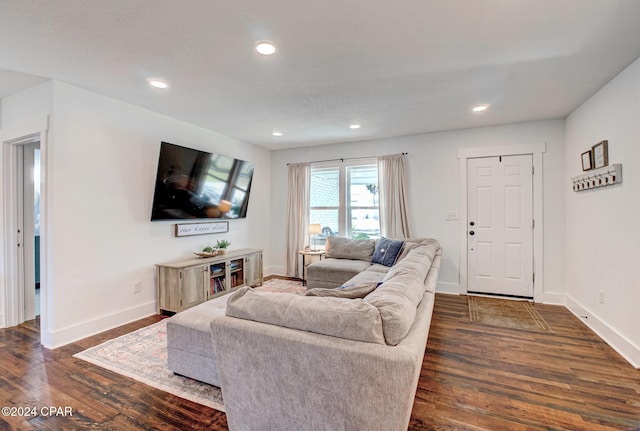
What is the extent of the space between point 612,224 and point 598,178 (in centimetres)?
49

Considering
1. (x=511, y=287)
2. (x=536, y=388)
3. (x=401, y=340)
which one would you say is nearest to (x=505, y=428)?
(x=536, y=388)

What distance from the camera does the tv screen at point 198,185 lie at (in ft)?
12.0

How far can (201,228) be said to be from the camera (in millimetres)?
4348

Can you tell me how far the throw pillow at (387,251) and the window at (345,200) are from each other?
584mm

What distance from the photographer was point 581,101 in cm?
335

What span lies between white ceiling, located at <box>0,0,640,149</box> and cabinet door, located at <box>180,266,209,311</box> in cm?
200

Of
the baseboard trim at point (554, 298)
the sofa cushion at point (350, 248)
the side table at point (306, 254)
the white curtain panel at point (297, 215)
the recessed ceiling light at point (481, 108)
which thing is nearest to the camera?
the recessed ceiling light at point (481, 108)

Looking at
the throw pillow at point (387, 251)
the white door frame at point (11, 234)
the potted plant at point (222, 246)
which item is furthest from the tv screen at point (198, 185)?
the throw pillow at point (387, 251)

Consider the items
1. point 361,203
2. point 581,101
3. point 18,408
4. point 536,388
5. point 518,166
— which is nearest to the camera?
point 18,408

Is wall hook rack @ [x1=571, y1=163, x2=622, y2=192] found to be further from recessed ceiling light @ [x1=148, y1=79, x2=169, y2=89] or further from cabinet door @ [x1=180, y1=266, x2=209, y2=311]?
cabinet door @ [x1=180, y1=266, x2=209, y2=311]

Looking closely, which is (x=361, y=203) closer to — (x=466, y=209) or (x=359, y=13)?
(x=466, y=209)

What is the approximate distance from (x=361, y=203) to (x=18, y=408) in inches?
177

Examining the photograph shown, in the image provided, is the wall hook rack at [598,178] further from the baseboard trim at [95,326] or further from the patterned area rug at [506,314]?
the baseboard trim at [95,326]

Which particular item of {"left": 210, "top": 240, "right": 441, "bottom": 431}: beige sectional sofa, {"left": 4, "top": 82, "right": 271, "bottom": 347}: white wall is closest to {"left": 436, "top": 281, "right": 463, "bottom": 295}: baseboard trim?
{"left": 210, "top": 240, "right": 441, "bottom": 431}: beige sectional sofa
